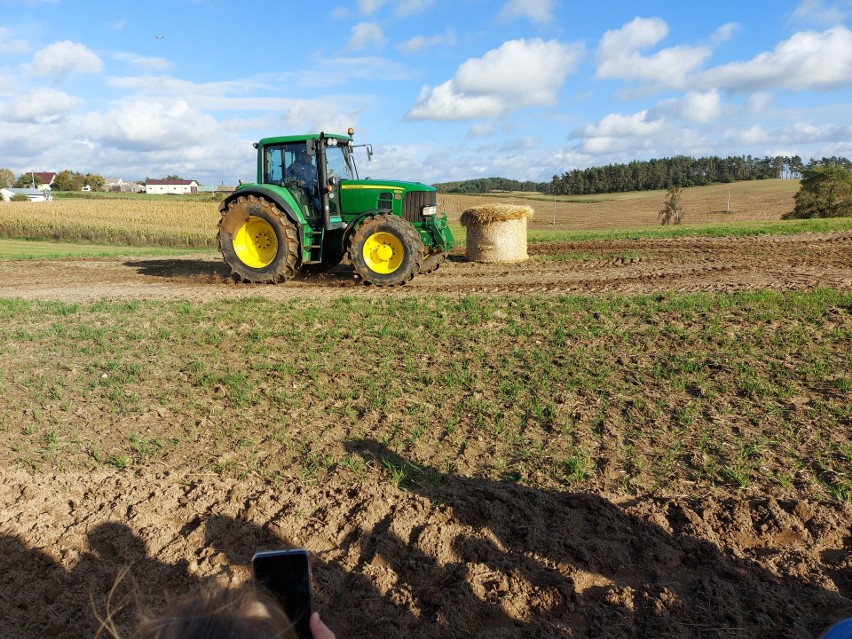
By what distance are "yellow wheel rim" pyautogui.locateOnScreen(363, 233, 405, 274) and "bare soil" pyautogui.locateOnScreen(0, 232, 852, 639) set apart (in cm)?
641

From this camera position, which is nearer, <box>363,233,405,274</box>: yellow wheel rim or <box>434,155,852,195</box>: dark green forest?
<box>363,233,405,274</box>: yellow wheel rim

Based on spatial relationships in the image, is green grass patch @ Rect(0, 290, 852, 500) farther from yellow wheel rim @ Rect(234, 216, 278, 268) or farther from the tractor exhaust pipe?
yellow wheel rim @ Rect(234, 216, 278, 268)

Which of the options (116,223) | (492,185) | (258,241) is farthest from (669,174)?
(258,241)

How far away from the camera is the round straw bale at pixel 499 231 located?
1333cm

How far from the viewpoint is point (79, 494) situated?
12.9 ft

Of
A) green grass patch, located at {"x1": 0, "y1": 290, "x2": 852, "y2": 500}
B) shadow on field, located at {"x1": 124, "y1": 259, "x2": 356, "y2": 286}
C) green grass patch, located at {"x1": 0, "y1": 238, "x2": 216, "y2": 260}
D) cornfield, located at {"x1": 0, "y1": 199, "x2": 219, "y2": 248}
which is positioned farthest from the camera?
cornfield, located at {"x1": 0, "y1": 199, "x2": 219, "y2": 248}

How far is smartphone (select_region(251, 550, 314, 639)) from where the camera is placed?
4.25 ft

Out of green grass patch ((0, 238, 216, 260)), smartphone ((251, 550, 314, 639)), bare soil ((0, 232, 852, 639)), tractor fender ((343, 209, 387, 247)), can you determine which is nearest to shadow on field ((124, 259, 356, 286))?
tractor fender ((343, 209, 387, 247))

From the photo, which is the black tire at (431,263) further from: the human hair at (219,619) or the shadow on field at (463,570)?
the human hair at (219,619)

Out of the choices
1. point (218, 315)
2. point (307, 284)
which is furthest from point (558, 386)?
point (307, 284)

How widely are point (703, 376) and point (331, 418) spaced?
3255 mm

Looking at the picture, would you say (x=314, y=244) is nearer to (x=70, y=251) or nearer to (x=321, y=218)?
(x=321, y=218)

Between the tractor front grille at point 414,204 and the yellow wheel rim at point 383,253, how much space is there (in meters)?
0.87

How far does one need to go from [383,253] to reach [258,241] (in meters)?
2.39
